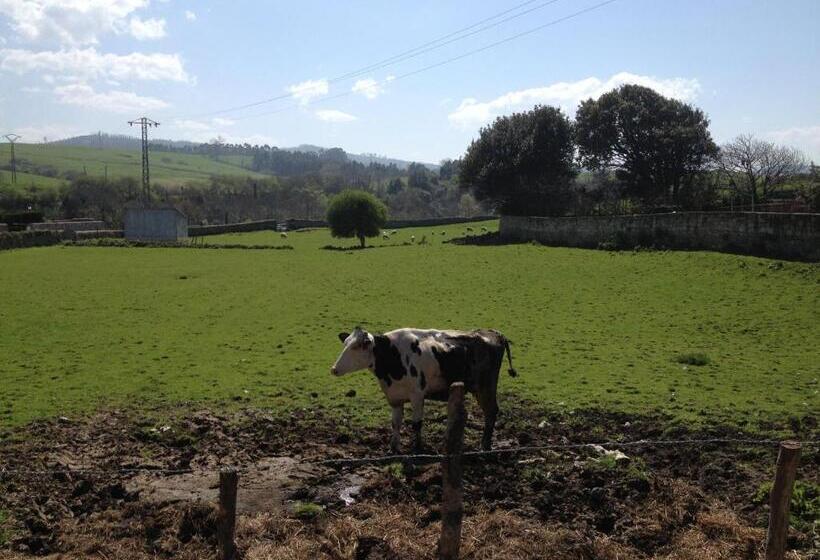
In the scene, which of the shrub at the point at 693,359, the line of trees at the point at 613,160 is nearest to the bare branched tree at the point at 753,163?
the line of trees at the point at 613,160

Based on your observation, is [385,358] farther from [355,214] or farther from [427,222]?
[427,222]

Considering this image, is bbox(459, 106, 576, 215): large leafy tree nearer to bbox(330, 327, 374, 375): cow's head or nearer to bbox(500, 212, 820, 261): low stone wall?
bbox(500, 212, 820, 261): low stone wall

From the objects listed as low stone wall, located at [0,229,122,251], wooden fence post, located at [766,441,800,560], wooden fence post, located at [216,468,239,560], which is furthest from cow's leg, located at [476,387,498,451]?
low stone wall, located at [0,229,122,251]

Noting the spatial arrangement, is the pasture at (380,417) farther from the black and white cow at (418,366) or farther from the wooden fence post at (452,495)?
the wooden fence post at (452,495)

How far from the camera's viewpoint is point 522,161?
193 feet

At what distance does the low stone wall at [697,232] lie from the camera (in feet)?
98.9

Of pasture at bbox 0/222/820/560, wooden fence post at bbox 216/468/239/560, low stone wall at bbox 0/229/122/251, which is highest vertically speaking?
wooden fence post at bbox 216/468/239/560

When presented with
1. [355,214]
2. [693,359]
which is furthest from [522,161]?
[693,359]

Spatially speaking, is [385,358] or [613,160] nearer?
[385,358]

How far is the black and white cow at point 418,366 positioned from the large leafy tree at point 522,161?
157 feet

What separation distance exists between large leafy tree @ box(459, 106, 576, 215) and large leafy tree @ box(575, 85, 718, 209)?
6.46ft

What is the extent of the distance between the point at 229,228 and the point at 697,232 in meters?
53.9

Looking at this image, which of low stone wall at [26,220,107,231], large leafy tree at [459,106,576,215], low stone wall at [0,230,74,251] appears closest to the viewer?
low stone wall at [0,230,74,251]

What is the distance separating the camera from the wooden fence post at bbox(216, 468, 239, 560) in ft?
18.9
